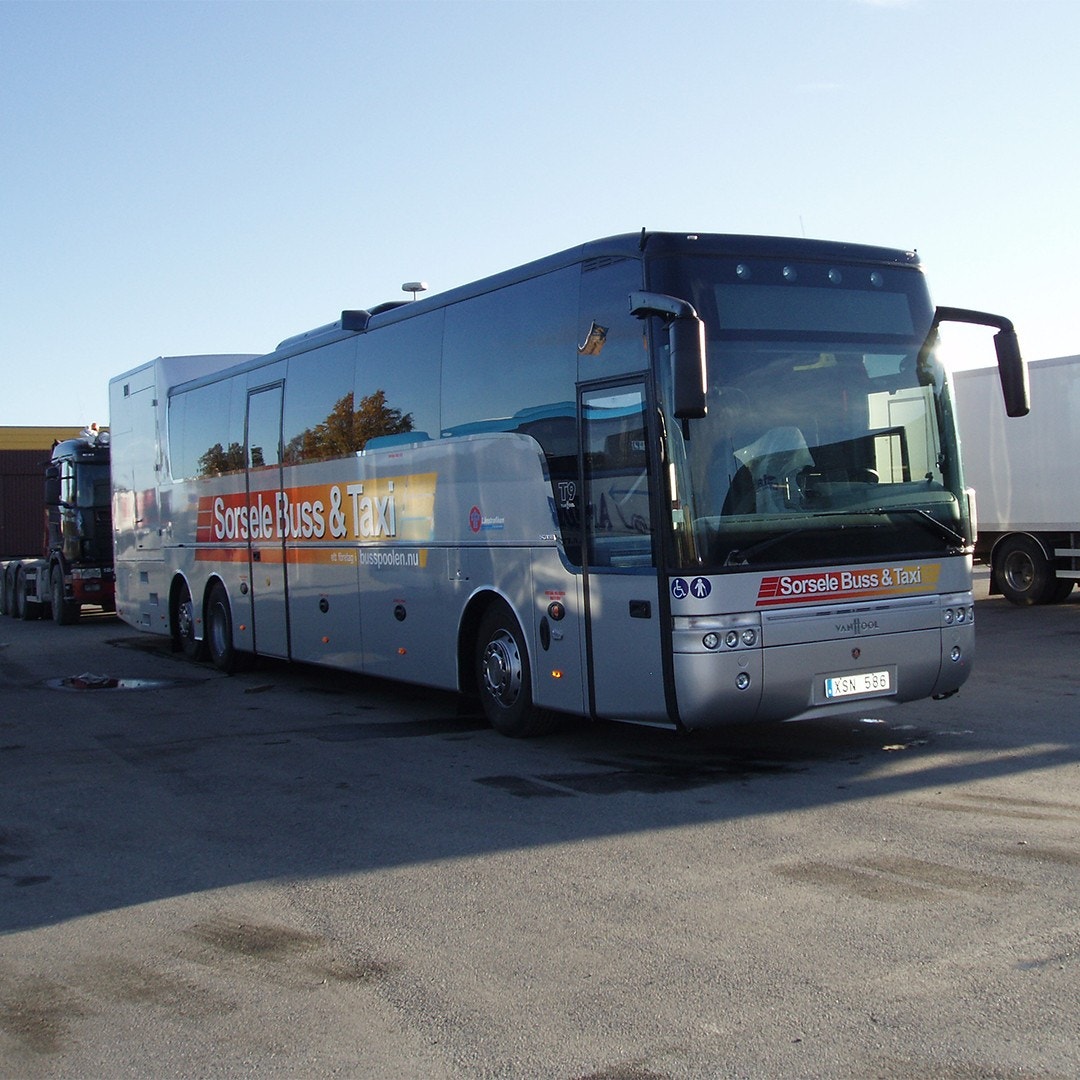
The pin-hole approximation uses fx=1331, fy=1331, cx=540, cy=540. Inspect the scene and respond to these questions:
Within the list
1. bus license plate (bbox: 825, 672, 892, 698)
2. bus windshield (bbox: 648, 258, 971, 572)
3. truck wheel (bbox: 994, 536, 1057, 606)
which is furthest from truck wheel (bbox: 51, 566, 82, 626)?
bus license plate (bbox: 825, 672, 892, 698)

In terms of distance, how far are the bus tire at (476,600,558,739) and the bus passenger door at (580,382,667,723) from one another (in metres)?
1.05

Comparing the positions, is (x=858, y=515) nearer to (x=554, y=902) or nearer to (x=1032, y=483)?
(x=554, y=902)

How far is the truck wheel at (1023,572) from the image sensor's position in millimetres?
20109

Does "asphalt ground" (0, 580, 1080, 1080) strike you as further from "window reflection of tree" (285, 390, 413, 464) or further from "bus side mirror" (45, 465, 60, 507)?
"bus side mirror" (45, 465, 60, 507)

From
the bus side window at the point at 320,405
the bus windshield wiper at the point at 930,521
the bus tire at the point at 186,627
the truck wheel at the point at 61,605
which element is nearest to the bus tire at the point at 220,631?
the bus tire at the point at 186,627

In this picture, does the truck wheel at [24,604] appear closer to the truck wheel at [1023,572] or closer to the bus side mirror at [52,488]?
the bus side mirror at [52,488]

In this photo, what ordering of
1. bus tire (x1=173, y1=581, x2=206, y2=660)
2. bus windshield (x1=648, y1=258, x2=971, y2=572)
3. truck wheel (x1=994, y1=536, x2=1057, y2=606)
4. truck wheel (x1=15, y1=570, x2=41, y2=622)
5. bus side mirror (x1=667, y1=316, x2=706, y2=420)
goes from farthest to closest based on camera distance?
1. truck wheel (x1=15, y1=570, x2=41, y2=622)
2. truck wheel (x1=994, y1=536, x2=1057, y2=606)
3. bus tire (x1=173, y1=581, x2=206, y2=660)
4. bus windshield (x1=648, y1=258, x2=971, y2=572)
5. bus side mirror (x1=667, y1=316, x2=706, y2=420)

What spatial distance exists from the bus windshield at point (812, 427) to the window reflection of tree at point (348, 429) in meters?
3.90

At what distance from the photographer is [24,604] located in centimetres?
2902

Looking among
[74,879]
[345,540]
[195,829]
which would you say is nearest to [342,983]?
[74,879]

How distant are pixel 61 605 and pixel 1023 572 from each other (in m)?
17.9

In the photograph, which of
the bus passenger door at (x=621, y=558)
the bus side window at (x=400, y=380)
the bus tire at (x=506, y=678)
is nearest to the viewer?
the bus passenger door at (x=621, y=558)

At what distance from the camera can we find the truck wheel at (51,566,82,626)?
26.1 meters

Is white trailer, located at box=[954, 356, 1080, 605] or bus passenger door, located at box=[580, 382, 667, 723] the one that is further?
white trailer, located at box=[954, 356, 1080, 605]
